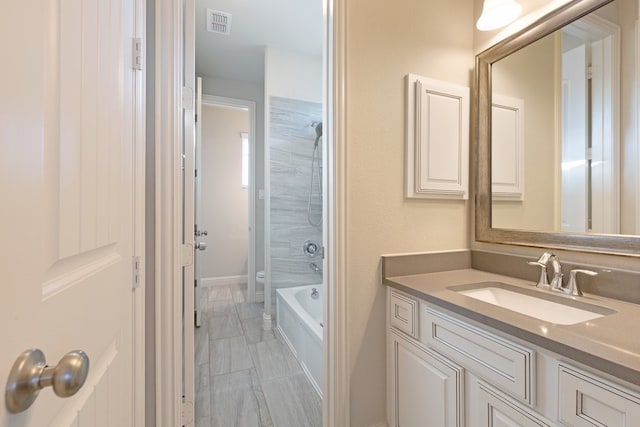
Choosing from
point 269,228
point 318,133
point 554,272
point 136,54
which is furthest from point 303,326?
point 318,133

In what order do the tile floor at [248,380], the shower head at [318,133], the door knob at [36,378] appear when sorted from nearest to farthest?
1. the door knob at [36,378]
2. the tile floor at [248,380]
3. the shower head at [318,133]

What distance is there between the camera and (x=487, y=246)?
157cm

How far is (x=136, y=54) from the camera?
2.78 feet

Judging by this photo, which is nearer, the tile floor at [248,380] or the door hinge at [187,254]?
the door hinge at [187,254]

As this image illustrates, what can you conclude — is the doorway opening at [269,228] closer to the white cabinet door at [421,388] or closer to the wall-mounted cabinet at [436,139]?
the white cabinet door at [421,388]

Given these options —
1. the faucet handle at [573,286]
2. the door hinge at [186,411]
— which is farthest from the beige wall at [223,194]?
the faucet handle at [573,286]

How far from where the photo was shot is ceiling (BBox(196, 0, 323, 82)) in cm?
227

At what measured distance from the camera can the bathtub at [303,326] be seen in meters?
1.85

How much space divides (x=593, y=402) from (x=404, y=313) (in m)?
0.67

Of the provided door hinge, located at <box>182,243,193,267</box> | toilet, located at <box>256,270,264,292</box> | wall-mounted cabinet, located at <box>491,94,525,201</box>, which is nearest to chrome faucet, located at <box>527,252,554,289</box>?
wall-mounted cabinet, located at <box>491,94,525,201</box>

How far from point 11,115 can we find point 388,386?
1.59 metres

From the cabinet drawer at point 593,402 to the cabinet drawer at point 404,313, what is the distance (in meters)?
0.53

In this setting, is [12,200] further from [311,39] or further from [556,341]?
[311,39]

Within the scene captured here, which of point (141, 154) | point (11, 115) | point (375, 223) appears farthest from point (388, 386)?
point (11, 115)
